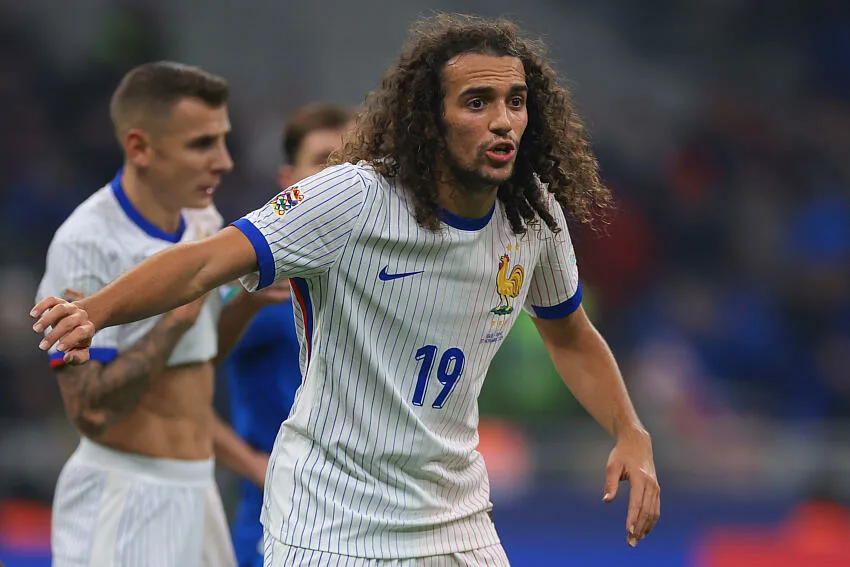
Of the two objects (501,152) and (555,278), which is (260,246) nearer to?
(501,152)

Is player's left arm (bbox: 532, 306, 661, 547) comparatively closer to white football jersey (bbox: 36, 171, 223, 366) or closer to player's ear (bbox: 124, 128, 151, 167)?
white football jersey (bbox: 36, 171, 223, 366)

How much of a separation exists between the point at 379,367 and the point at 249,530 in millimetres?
2046

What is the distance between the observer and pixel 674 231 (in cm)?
1123

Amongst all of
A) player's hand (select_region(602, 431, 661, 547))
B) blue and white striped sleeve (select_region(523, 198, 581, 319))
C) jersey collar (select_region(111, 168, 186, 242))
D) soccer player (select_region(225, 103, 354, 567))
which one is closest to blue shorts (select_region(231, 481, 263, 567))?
soccer player (select_region(225, 103, 354, 567))

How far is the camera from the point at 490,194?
3.11m

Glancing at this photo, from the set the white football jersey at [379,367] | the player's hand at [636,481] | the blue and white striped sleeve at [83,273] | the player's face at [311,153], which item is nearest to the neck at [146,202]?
the blue and white striped sleeve at [83,273]

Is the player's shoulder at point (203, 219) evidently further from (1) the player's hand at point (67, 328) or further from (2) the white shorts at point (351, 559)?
(1) the player's hand at point (67, 328)

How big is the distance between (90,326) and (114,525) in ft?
5.45

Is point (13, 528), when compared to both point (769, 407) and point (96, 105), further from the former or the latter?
point (769, 407)

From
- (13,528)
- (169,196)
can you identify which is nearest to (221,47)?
(13,528)

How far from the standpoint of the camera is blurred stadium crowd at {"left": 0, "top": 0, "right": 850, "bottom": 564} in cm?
870

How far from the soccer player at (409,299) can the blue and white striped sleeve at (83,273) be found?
100cm

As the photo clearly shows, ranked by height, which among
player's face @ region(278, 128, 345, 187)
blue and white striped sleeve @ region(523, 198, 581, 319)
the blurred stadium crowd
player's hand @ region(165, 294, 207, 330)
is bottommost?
the blurred stadium crowd

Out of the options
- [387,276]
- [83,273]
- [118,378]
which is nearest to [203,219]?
[83,273]
